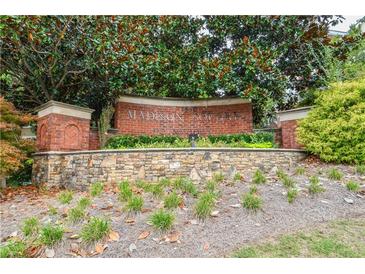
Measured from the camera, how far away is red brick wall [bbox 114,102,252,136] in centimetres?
969

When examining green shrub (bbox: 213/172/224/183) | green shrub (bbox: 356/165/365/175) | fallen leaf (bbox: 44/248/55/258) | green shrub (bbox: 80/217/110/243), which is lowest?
fallen leaf (bbox: 44/248/55/258)

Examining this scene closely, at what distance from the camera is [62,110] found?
7.24 m

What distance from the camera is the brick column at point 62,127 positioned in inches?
279

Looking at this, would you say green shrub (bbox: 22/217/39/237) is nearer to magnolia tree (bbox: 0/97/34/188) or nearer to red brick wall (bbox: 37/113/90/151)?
magnolia tree (bbox: 0/97/34/188)

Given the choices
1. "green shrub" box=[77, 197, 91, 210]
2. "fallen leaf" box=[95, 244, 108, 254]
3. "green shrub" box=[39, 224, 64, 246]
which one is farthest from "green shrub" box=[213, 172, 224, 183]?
"green shrub" box=[39, 224, 64, 246]

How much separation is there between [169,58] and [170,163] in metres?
4.58

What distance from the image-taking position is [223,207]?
4.26 meters

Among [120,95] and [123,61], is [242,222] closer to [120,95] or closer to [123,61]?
[123,61]

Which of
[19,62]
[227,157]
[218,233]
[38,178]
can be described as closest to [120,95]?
[19,62]

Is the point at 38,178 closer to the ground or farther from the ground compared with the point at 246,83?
closer to the ground

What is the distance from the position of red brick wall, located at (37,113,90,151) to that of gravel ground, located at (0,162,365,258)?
198 cm

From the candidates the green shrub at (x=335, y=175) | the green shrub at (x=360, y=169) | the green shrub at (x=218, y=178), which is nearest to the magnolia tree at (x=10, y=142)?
the green shrub at (x=218, y=178)

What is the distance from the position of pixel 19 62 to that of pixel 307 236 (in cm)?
837

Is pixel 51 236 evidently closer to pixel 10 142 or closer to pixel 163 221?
pixel 163 221
